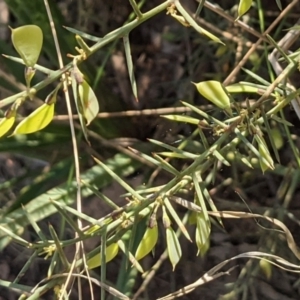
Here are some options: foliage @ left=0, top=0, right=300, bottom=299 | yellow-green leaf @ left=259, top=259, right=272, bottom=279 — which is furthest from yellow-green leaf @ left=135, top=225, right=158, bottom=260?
yellow-green leaf @ left=259, top=259, right=272, bottom=279

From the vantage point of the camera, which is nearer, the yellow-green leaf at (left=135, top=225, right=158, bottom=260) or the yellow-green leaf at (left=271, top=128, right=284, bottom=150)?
the yellow-green leaf at (left=135, top=225, right=158, bottom=260)

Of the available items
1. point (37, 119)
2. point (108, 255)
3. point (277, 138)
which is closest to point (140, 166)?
point (277, 138)

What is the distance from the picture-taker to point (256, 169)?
966 mm

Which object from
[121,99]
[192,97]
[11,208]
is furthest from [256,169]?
[11,208]

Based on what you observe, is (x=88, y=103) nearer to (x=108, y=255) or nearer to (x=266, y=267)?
(x=108, y=255)

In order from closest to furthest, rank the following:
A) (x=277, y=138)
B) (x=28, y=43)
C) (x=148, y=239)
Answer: (x=28, y=43)
(x=148, y=239)
(x=277, y=138)

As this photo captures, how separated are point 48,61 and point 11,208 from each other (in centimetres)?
31

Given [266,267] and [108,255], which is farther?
[266,267]

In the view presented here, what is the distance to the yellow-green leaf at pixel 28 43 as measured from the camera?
0.45 meters

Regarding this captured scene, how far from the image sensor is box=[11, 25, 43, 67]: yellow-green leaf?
0.45 metres

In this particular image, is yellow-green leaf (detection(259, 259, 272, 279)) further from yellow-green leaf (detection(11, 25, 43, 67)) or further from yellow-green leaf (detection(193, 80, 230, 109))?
yellow-green leaf (detection(11, 25, 43, 67))

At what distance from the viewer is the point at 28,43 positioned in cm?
45

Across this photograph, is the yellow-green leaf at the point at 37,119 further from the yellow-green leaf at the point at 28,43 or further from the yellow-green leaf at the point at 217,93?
the yellow-green leaf at the point at 217,93

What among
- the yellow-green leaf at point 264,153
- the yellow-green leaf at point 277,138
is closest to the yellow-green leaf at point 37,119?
the yellow-green leaf at point 264,153
